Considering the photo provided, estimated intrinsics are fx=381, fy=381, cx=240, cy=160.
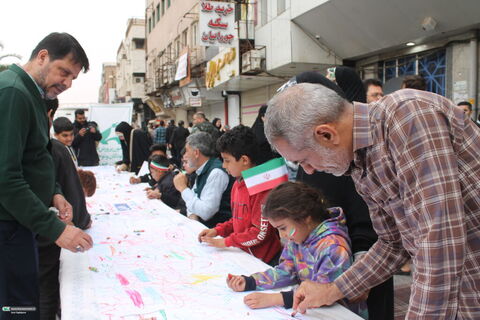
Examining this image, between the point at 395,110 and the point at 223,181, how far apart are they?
1.96 metres

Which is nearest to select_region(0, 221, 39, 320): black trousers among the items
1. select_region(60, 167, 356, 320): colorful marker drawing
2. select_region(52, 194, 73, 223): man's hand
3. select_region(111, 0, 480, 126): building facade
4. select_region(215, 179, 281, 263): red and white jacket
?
select_region(60, 167, 356, 320): colorful marker drawing

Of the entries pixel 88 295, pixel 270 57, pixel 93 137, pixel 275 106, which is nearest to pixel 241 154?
pixel 88 295

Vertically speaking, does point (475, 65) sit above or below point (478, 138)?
above

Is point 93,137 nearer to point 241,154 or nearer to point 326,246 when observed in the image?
point 241,154

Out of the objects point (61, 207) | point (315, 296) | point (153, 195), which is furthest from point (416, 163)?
point (153, 195)

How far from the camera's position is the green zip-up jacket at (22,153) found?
5.08 ft

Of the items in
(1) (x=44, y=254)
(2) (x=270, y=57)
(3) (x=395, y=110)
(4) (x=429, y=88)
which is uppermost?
(2) (x=270, y=57)

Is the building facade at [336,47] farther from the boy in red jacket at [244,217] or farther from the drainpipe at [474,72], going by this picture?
the boy in red jacket at [244,217]

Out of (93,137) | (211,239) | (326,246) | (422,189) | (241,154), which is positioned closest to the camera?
(422,189)

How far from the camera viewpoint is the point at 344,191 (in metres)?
1.77

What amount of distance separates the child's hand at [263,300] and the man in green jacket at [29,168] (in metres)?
0.79

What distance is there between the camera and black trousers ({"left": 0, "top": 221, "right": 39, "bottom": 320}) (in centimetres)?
164

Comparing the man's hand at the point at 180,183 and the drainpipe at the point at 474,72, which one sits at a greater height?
the drainpipe at the point at 474,72

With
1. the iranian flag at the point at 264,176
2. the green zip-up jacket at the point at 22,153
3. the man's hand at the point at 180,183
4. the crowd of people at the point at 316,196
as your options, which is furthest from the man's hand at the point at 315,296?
the man's hand at the point at 180,183
